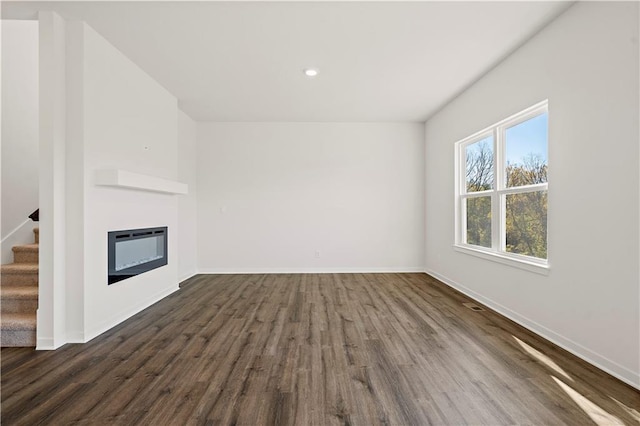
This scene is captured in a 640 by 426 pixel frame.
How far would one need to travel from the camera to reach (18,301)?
274cm

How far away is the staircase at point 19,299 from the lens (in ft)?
8.29

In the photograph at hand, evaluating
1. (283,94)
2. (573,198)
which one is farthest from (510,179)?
(283,94)

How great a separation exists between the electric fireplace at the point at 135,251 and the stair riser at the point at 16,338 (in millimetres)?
677

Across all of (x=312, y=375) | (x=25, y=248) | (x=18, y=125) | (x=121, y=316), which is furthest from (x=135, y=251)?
(x=312, y=375)

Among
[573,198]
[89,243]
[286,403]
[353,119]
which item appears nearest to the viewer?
[286,403]

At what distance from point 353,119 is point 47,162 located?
435 cm

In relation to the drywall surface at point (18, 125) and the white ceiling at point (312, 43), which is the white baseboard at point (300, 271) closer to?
the drywall surface at point (18, 125)

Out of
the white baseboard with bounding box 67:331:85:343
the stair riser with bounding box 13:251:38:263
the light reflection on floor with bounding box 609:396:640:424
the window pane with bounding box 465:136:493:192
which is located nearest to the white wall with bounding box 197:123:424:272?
the window pane with bounding box 465:136:493:192

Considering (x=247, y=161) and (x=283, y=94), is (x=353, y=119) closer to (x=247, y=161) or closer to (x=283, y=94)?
(x=283, y=94)

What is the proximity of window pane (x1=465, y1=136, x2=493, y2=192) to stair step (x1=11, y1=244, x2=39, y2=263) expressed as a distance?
529cm

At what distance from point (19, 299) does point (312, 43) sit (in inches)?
141

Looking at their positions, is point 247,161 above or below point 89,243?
above

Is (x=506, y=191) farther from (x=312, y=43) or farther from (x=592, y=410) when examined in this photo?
(x=312, y=43)

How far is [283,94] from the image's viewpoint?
4.29 metres
